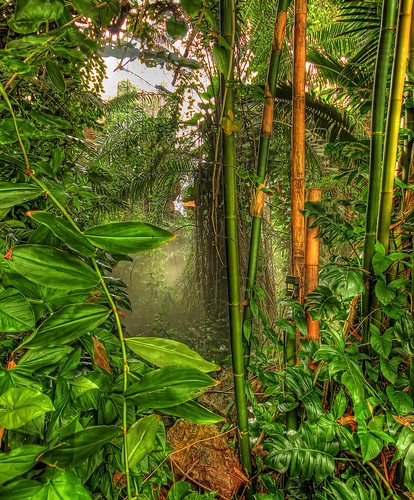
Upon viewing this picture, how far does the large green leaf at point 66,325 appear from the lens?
9.7 inches

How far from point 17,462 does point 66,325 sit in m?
0.09

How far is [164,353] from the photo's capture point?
10.6 inches

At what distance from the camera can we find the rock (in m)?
0.89

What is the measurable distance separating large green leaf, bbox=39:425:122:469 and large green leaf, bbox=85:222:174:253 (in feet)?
0.40

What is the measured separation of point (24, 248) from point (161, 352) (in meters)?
0.13

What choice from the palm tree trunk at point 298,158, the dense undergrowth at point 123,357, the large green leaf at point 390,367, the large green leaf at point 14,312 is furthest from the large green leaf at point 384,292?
the large green leaf at point 14,312

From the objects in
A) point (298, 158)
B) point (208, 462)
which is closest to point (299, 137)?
point (298, 158)

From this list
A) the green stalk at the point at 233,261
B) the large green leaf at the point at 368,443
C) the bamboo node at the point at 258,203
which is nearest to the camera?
the large green leaf at the point at 368,443

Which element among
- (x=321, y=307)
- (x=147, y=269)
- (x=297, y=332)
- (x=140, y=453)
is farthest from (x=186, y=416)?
(x=147, y=269)

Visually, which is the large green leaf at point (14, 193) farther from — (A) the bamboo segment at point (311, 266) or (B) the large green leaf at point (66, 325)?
(A) the bamboo segment at point (311, 266)

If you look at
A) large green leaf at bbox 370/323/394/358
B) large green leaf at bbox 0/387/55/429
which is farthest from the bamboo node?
large green leaf at bbox 0/387/55/429

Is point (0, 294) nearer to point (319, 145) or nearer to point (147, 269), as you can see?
point (319, 145)

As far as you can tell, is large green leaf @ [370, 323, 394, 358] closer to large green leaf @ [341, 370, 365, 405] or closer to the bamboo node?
large green leaf @ [341, 370, 365, 405]

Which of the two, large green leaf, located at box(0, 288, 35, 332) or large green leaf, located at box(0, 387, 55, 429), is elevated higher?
large green leaf, located at box(0, 288, 35, 332)
